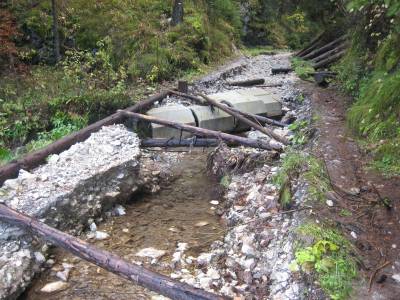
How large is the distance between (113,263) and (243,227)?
2.32 meters

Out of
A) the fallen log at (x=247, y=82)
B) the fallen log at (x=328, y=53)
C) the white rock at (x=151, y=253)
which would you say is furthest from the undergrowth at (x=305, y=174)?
the fallen log at (x=328, y=53)

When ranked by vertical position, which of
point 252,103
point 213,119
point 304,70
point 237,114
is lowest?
point 213,119

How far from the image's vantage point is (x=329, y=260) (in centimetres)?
382

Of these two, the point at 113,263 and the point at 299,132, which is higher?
the point at 299,132

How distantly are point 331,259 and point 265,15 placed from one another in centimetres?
2400

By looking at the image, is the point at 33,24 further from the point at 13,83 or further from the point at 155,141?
the point at 155,141

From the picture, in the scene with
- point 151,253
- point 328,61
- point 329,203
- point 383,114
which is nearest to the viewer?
point 329,203

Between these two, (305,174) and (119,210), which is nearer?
(305,174)

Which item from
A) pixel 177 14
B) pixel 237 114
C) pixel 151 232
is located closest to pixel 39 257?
pixel 151 232

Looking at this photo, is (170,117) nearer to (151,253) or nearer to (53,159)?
(53,159)

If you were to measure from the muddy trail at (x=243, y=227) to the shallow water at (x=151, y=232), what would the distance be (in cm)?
1

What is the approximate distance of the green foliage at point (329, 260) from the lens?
357 centimetres

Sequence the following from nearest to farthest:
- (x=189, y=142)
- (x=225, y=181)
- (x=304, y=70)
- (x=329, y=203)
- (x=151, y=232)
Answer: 1. (x=329, y=203)
2. (x=151, y=232)
3. (x=225, y=181)
4. (x=189, y=142)
5. (x=304, y=70)

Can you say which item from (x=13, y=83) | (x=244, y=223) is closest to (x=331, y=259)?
(x=244, y=223)
